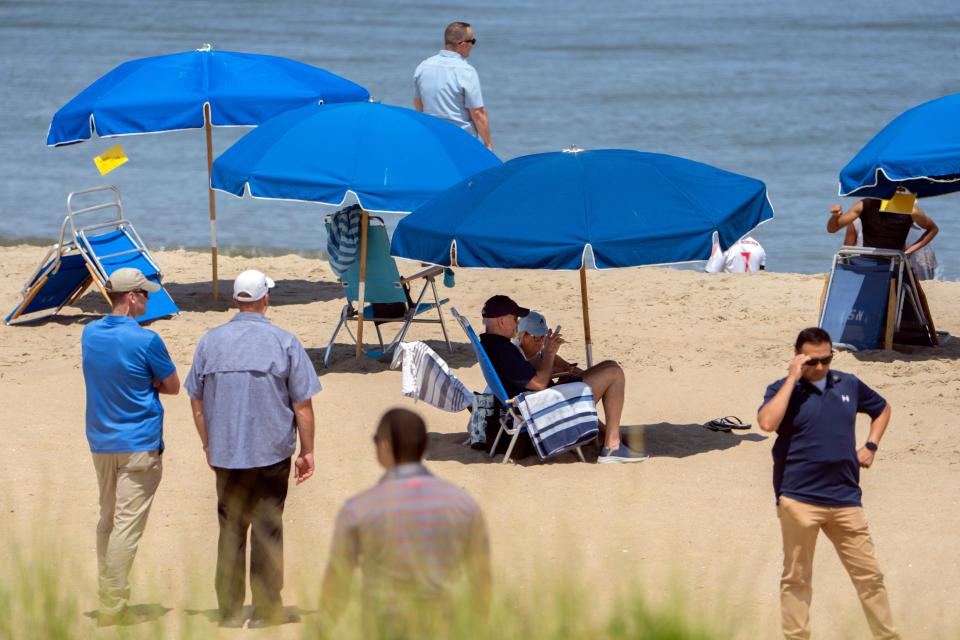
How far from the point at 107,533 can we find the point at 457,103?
288 inches

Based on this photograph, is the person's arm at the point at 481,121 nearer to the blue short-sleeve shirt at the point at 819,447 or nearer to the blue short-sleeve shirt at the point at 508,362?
the blue short-sleeve shirt at the point at 508,362

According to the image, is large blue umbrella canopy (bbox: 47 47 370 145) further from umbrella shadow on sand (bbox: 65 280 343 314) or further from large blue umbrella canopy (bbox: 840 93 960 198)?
large blue umbrella canopy (bbox: 840 93 960 198)

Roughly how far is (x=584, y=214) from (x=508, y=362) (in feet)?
3.12

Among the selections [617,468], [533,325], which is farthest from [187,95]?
[617,468]

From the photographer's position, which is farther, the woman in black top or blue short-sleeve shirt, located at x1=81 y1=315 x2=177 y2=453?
the woman in black top

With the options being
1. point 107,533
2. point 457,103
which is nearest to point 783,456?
point 107,533

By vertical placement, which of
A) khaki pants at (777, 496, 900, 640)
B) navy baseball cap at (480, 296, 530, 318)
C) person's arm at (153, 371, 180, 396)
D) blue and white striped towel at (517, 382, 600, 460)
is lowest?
khaki pants at (777, 496, 900, 640)

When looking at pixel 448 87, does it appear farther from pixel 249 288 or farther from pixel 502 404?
pixel 249 288

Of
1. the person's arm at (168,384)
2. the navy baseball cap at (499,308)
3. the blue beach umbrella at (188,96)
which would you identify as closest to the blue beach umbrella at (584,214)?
the navy baseball cap at (499,308)

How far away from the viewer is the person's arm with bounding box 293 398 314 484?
18.6 feet

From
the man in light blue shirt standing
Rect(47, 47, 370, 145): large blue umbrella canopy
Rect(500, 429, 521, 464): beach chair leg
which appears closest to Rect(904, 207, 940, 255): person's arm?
the man in light blue shirt standing

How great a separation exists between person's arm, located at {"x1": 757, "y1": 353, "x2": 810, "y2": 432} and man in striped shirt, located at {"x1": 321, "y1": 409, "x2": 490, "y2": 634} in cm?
179

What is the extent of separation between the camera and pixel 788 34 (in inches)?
1865

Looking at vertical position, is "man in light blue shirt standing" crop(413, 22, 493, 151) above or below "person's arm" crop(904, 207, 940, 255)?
above
